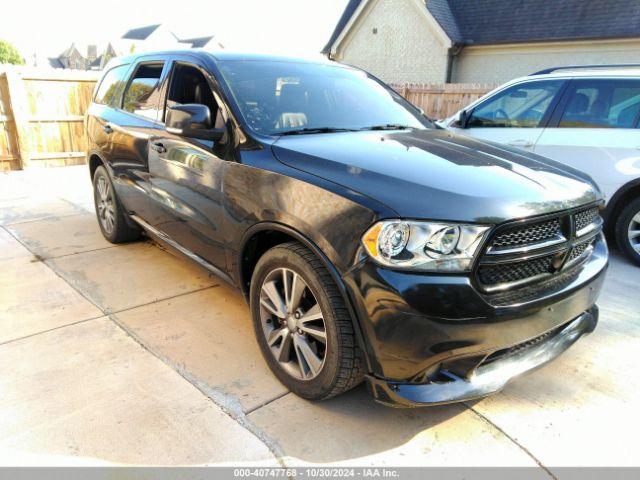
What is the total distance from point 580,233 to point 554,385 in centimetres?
93

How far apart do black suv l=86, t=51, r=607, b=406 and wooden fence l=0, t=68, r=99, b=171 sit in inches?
295

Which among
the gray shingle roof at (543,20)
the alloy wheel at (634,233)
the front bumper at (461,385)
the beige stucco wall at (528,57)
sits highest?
the gray shingle roof at (543,20)

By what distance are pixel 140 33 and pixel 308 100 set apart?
246 feet

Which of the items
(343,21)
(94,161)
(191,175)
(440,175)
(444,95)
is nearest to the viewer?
(440,175)

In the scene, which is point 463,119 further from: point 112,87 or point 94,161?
point 94,161

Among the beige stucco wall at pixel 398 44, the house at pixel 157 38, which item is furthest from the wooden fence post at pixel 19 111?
the house at pixel 157 38

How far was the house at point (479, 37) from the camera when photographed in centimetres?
1552

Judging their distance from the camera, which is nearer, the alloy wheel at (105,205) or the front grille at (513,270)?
the front grille at (513,270)

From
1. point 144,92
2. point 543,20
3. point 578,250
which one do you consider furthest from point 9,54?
point 578,250

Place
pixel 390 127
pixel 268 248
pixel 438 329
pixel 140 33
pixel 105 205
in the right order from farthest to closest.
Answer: pixel 140 33 → pixel 105 205 → pixel 390 127 → pixel 268 248 → pixel 438 329

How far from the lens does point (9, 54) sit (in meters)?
64.8

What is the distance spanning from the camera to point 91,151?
5090 mm

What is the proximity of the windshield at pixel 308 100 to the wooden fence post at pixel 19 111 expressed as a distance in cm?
800

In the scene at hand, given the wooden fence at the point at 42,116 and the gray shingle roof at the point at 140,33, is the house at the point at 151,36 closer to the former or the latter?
the gray shingle roof at the point at 140,33
